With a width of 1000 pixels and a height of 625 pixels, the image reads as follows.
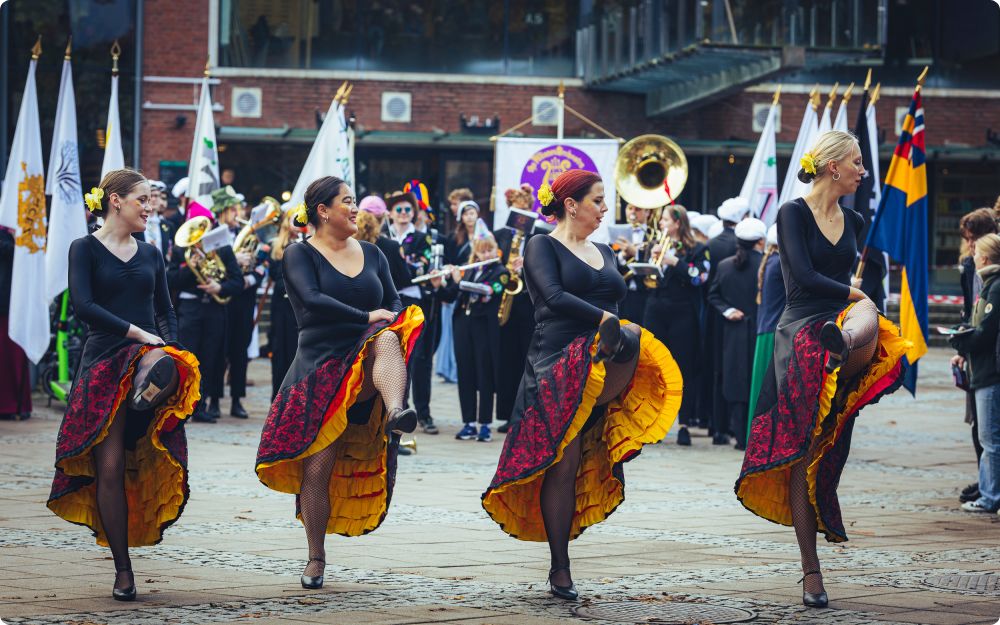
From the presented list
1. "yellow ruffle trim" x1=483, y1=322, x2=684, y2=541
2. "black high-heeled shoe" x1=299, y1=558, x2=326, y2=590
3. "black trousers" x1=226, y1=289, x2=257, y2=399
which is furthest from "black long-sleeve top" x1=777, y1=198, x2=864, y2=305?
"black trousers" x1=226, y1=289, x2=257, y2=399

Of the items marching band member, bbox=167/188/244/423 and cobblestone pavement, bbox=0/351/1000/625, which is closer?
cobblestone pavement, bbox=0/351/1000/625

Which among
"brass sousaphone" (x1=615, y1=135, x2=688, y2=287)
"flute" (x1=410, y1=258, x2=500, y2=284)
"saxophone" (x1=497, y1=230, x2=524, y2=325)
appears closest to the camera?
"flute" (x1=410, y1=258, x2=500, y2=284)

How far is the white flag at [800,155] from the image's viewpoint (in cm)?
1498

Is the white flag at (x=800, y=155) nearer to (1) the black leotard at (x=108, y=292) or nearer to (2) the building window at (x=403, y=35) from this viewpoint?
(1) the black leotard at (x=108, y=292)

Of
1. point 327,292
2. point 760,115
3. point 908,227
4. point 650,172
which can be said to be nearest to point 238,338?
point 650,172

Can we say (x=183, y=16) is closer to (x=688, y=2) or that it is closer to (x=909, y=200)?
(x=688, y=2)

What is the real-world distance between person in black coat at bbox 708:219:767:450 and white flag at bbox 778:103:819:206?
79.9 inches

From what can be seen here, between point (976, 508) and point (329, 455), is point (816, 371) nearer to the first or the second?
point (329, 455)

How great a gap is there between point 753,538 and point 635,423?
6.20 feet

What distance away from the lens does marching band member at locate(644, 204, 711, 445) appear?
42.8 ft

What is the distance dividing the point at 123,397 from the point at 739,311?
7265 millimetres

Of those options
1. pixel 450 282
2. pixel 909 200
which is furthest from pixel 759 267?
pixel 450 282

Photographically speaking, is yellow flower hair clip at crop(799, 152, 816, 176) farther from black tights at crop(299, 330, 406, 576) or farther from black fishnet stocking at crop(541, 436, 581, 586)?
black tights at crop(299, 330, 406, 576)

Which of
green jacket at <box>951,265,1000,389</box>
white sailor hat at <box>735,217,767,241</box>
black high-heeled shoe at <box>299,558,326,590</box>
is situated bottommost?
black high-heeled shoe at <box>299,558,326,590</box>
